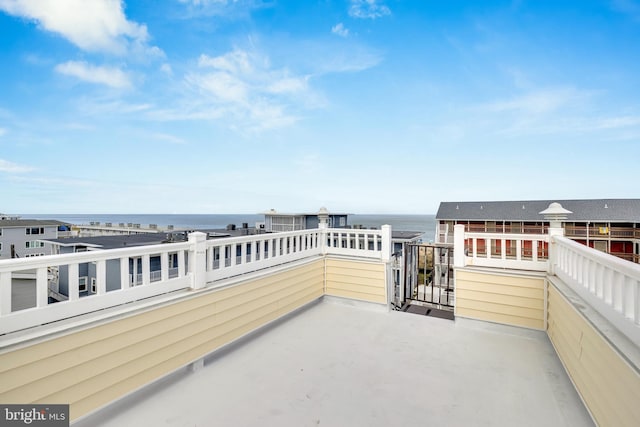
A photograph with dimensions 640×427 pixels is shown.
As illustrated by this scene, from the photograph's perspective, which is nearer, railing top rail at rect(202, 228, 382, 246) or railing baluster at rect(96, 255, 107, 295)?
railing baluster at rect(96, 255, 107, 295)

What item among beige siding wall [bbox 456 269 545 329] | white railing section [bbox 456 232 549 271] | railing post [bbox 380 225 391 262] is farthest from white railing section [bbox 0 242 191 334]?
white railing section [bbox 456 232 549 271]

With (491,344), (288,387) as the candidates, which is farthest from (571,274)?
(288,387)

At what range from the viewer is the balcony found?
64.1 inches

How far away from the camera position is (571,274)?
269cm

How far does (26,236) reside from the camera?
2086 centimetres

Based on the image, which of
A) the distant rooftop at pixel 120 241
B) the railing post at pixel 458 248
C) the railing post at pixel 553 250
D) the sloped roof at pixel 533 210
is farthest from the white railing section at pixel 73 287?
the sloped roof at pixel 533 210

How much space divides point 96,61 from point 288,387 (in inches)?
381

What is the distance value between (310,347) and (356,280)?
162 centimetres

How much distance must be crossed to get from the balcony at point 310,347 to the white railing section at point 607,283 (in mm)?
13

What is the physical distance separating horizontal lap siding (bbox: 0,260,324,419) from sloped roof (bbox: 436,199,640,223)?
53.1 feet

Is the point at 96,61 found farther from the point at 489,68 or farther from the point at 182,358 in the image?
the point at 489,68

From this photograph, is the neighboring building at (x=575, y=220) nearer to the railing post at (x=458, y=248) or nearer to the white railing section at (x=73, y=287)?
the railing post at (x=458, y=248)

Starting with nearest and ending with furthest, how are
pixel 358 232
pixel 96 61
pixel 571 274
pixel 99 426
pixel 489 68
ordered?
pixel 99 426
pixel 571 274
pixel 358 232
pixel 489 68
pixel 96 61

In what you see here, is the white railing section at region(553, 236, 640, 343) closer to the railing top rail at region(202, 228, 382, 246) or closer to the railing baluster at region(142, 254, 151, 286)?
the railing top rail at region(202, 228, 382, 246)
